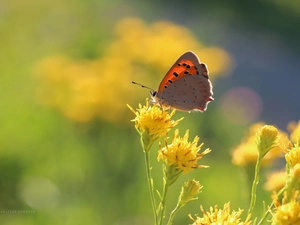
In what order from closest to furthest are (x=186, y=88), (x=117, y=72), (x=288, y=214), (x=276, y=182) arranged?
1. (x=288, y=214)
2. (x=186, y=88)
3. (x=276, y=182)
4. (x=117, y=72)

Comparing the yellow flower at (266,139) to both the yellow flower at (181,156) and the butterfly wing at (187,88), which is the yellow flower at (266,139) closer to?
the yellow flower at (181,156)

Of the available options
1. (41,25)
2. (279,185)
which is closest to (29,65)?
(41,25)

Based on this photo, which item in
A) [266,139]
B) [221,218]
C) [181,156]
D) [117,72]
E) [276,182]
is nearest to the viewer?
[221,218]

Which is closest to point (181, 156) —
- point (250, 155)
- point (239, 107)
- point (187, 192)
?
point (187, 192)

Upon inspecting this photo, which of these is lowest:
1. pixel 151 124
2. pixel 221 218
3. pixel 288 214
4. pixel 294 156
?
pixel 288 214

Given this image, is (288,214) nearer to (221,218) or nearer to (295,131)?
(221,218)

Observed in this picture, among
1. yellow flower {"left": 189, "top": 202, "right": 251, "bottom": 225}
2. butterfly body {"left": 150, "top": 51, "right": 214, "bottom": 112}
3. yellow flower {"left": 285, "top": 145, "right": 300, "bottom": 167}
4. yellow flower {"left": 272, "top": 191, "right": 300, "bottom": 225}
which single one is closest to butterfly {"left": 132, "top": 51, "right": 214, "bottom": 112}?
butterfly body {"left": 150, "top": 51, "right": 214, "bottom": 112}
